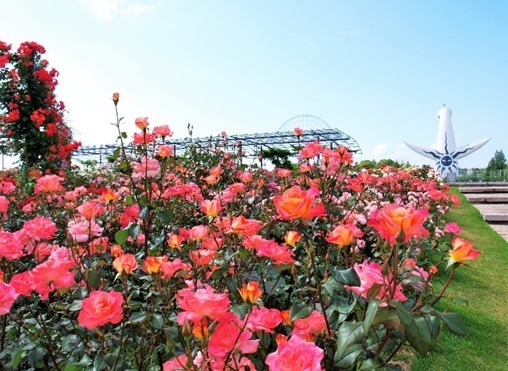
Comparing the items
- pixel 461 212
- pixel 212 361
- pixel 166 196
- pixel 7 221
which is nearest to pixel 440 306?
pixel 166 196

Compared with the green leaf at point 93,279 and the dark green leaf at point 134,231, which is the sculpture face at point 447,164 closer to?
the dark green leaf at point 134,231

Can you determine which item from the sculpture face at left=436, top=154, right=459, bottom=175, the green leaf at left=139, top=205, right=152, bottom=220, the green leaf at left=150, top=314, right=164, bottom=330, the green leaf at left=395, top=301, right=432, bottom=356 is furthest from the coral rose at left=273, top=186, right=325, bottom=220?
the sculpture face at left=436, top=154, right=459, bottom=175

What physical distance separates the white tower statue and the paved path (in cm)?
593

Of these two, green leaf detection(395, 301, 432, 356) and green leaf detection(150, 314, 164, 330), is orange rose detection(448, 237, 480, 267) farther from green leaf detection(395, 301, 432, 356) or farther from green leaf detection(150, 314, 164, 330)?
green leaf detection(150, 314, 164, 330)

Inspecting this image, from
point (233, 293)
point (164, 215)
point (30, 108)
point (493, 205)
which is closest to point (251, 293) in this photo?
point (233, 293)

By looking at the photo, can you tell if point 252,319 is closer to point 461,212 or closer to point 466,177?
point 461,212

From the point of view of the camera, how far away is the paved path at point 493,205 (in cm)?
799

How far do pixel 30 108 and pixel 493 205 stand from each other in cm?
987

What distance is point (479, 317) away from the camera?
340cm

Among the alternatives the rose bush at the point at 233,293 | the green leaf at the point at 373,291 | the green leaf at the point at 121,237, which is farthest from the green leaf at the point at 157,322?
the green leaf at the point at 373,291

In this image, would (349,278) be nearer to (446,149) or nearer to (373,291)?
(373,291)

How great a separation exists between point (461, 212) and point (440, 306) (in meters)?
6.38

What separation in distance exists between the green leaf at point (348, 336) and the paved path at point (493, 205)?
6.88 metres

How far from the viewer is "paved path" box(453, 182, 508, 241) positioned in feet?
26.2
